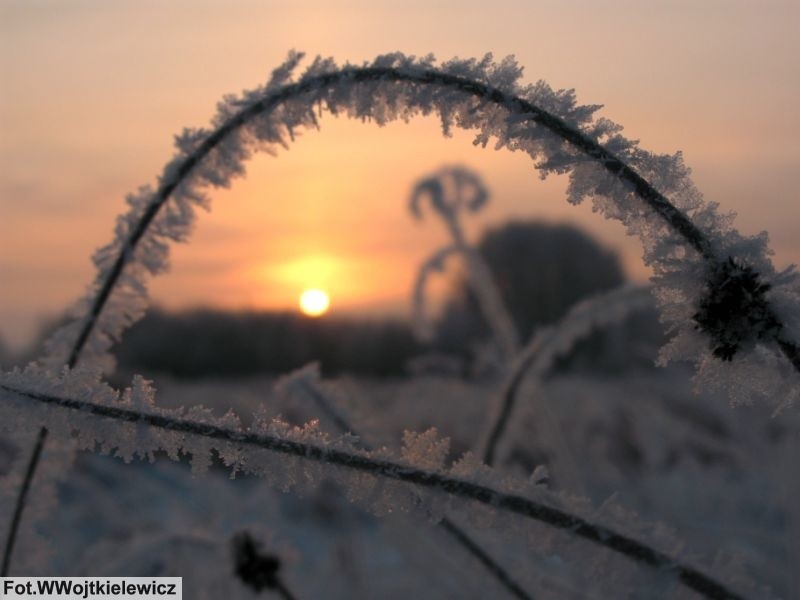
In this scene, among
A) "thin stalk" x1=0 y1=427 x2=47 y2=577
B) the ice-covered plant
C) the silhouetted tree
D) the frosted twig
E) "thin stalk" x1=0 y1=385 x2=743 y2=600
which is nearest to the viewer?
"thin stalk" x1=0 y1=385 x2=743 y2=600

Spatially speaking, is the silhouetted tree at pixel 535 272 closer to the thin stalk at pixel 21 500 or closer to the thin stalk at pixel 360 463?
the thin stalk at pixel 21 500

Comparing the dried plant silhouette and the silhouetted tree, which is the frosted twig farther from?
the silhouetted tree

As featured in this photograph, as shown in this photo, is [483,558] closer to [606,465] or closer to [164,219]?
[164,219]

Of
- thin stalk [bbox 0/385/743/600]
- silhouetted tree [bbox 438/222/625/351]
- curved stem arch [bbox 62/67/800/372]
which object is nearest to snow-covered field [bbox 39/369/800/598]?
thin stalk [bbox 0/385/743/600]

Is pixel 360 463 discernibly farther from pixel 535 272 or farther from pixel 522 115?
pixel 535 272

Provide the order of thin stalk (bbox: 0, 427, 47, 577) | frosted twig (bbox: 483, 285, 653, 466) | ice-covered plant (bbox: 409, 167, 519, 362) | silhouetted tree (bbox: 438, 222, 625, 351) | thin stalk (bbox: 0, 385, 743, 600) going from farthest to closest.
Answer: silhouetted tree (bbox: 438, 222, 625, 351) < ice-covered plant (bbox: 409, 167, 519, 362) < frosted twig (bbox: 483, 285, 653, 466) < thin stalk (bbox: 0, 427, 47, 577) < thin stalk (bbox: 0, 385, 743, 600)

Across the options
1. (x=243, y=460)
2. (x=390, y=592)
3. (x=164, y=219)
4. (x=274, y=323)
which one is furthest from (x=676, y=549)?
(x=274, y=323)

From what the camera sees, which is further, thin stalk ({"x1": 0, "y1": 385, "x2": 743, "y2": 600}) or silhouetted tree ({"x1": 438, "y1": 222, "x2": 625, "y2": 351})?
silhouetted tree ({"x1": 438, "y1": 222, "x2": 625, "y2": 351})

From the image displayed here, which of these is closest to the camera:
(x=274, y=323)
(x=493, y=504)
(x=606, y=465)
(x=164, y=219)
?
(x=493, y=504)
